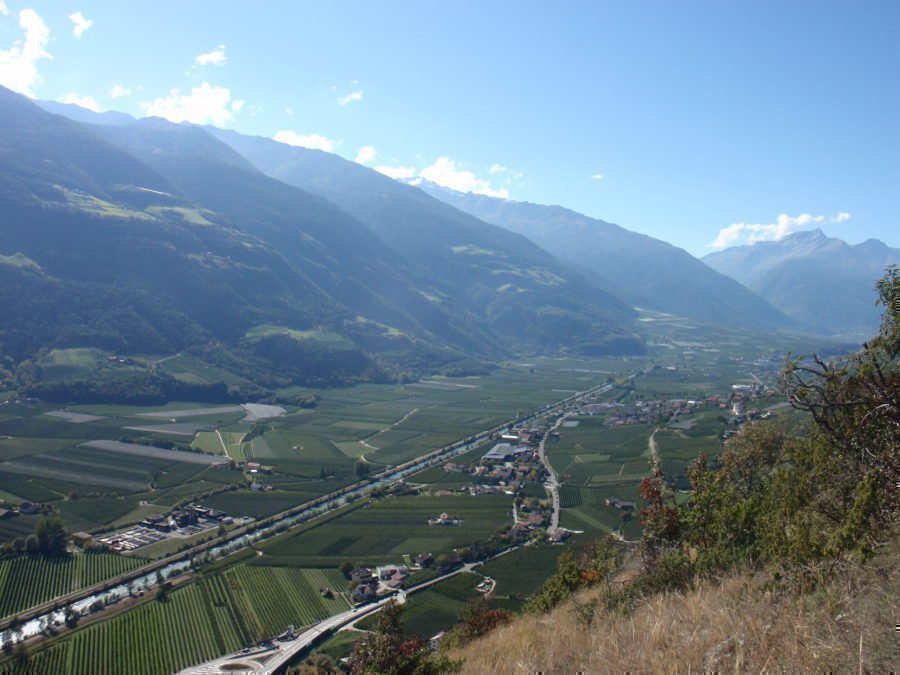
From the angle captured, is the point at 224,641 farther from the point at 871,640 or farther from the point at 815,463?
the point at 871,640

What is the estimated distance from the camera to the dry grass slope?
4.48m

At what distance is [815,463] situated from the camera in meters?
12.1

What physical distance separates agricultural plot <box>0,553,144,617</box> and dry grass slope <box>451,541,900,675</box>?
127 ft

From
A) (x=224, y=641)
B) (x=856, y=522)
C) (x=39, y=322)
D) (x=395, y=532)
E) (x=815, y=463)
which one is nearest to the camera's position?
(x=856, y=522)

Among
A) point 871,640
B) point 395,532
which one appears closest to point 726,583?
point 871,640

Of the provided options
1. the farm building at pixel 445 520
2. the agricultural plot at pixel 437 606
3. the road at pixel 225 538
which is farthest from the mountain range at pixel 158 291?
the agricultural plot at pixel 437 606

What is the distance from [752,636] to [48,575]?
45366mm

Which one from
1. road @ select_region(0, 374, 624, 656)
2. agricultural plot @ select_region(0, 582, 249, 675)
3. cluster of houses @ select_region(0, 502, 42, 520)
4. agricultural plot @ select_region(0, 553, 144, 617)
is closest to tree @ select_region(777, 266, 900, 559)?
agricultural plot @ select_region(0, 582, 249, 675)

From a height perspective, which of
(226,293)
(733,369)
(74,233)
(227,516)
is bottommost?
(227,516)

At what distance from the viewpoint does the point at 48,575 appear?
1476 inches

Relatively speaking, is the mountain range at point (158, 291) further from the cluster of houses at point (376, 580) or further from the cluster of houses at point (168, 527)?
the cluster of houses at point (376, 580)

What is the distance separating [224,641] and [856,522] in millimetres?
32730

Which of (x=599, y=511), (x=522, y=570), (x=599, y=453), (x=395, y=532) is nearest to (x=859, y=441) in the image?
(x=522, y=570)

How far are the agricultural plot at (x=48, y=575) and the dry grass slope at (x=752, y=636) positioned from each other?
3869cm
